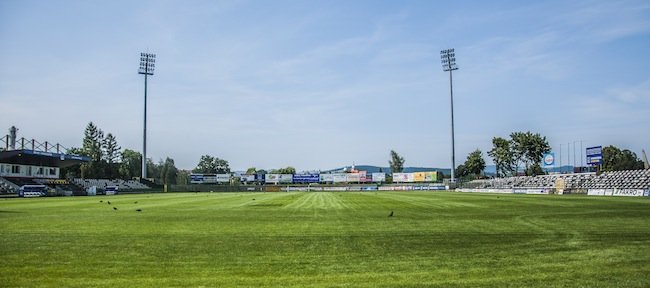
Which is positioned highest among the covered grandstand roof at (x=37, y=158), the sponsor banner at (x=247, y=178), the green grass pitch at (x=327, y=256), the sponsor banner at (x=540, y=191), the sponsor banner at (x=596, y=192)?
the covered grandstand roof at (x=37, y=158)

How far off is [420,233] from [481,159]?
442 ft

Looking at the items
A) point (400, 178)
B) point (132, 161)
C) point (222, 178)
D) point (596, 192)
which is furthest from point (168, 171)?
point (596, 192)

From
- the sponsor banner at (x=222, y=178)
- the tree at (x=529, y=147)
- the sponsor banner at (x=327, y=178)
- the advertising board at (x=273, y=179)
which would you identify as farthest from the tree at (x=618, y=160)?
the sponsor banner at (x=222, y=178)

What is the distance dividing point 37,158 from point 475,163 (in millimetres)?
109055

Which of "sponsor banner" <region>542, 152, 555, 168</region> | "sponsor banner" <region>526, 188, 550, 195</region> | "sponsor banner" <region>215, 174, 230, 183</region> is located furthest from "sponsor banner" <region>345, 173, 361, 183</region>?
"sponsor banner" <region>526, 188, 550, 195</region>

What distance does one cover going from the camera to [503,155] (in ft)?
388

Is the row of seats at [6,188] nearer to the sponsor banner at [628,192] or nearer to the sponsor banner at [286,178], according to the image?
the sponsor banner at [286,178]

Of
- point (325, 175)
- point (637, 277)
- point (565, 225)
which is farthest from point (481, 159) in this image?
point (637, 277)

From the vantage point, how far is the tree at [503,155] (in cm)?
11763

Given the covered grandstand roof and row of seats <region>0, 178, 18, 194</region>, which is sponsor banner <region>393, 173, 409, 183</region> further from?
row of seats <region>0, 178, 18, 194</region>

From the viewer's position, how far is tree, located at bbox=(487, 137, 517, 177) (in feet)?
386

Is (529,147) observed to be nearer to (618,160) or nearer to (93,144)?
(618,160)

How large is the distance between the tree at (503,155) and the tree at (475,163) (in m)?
18.3

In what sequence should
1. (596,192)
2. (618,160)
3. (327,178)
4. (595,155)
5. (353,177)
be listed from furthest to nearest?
(618,160), (327,178), (353,177), (595,155), (596,192)
